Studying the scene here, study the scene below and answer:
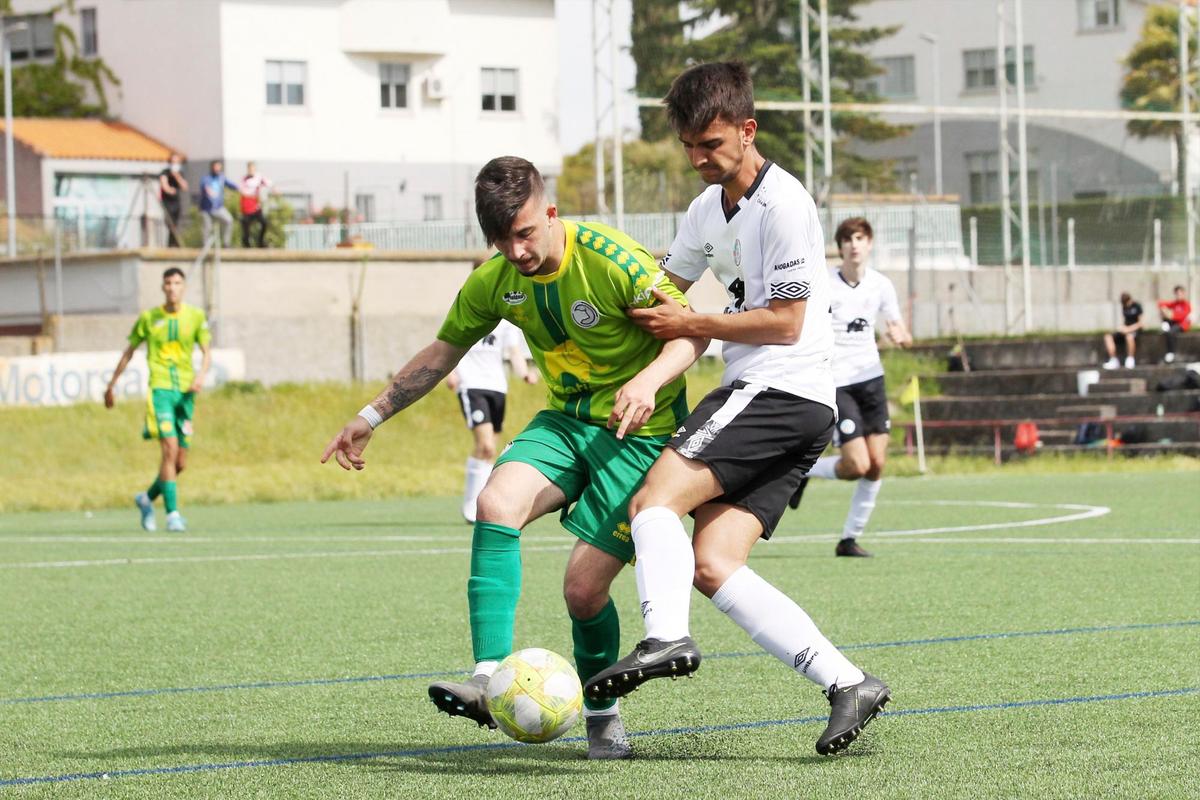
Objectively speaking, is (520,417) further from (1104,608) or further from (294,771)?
(294,771)

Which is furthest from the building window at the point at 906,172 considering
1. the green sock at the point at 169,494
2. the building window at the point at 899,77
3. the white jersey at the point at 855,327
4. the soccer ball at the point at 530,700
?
the soccer ball at the point at 530,700

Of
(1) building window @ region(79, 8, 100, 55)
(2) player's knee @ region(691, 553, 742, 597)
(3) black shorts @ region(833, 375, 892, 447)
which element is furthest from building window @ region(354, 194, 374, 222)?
(2) player's knee @ region(691, 553, 742, 597)

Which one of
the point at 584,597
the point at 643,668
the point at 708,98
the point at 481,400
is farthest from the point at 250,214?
the point at 643,668

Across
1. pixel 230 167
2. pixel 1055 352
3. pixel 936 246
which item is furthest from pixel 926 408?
pixel 230 167

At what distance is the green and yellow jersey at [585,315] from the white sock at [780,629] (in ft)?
1.91

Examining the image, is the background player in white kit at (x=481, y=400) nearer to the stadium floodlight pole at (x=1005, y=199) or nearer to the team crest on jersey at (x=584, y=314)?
the team crest on jersey at (x=584, y=314)

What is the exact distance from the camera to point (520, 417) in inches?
1041

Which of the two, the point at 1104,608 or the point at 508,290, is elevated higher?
the point at 508,290

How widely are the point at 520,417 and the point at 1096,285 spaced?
42.4 ft

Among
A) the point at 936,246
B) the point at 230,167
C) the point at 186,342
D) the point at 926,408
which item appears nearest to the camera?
the point at 186,342

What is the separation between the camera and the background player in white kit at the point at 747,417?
17.1ft

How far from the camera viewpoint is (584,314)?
5465 mm

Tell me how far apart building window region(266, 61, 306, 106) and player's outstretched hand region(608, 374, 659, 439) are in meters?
44.6

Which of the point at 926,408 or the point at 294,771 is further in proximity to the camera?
the point at 926,408
